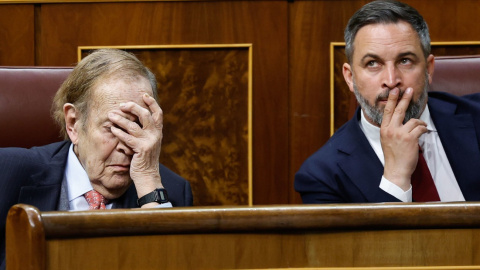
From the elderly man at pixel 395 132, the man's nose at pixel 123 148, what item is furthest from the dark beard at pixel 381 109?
the man's nose at pixel 123 148

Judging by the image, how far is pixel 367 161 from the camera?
3.86 feet

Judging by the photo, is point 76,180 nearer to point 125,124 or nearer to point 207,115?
point 125,124

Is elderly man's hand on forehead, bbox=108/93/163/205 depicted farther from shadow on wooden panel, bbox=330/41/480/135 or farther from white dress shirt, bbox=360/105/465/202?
shadow on wooden panel, bbox=330/41/480/135

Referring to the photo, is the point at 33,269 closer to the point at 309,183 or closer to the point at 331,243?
the point at 331,243

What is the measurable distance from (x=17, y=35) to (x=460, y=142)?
989mm

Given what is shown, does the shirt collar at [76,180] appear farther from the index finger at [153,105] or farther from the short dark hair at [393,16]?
the short dark hair at [393,16]

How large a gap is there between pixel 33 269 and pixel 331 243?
0.89ft

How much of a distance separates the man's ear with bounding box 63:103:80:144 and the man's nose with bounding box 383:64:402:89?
519 millimetres

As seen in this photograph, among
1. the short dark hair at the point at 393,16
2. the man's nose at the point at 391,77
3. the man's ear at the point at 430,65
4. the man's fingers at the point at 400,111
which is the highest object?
the short dark hair at the point at 393,16

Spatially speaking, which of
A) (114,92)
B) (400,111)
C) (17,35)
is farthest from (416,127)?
(17,35)

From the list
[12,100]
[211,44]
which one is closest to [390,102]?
[211,44]

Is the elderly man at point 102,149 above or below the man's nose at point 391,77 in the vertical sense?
below

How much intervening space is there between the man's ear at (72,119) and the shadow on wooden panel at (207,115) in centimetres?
42

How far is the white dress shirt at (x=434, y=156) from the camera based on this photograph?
1175 millimetres
